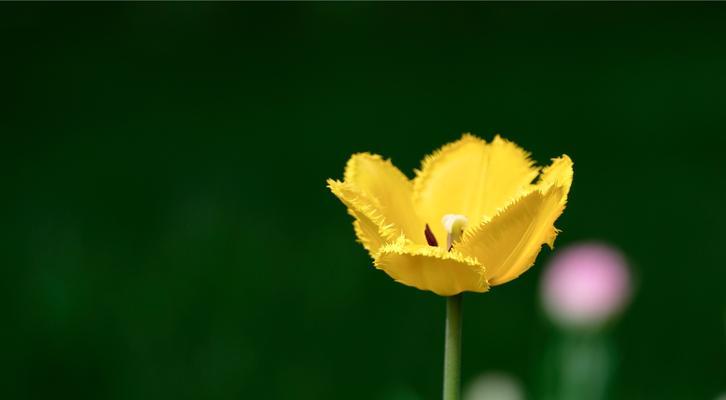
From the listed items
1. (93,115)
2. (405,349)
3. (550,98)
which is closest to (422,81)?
(550,98)

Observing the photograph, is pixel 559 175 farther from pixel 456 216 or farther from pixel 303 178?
pixel 303 178

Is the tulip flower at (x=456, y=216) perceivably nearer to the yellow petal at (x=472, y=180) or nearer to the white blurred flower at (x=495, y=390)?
the yellow petal at (x=472, y=180)

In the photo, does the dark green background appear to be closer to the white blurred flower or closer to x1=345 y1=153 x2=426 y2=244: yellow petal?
the white blurred flower

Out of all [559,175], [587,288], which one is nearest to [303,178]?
[587,288]

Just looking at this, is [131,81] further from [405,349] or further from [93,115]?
[405,349]

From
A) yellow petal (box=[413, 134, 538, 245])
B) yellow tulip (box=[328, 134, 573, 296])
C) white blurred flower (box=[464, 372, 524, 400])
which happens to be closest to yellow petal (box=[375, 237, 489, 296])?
yellow tulip (box=[328, 134, 573, 296])
